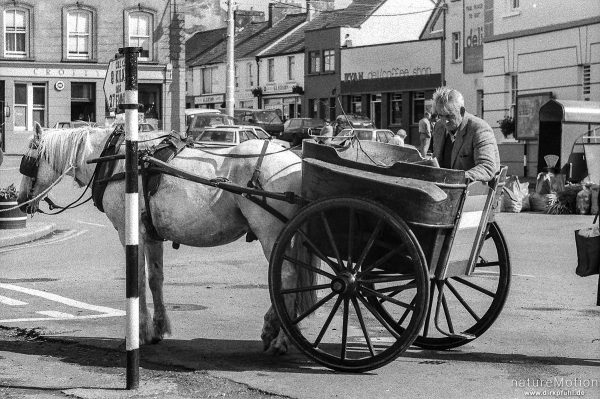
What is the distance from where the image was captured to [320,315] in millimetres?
9820

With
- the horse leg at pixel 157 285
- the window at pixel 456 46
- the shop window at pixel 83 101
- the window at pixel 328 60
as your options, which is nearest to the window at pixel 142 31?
the shop window at pixel 83 101

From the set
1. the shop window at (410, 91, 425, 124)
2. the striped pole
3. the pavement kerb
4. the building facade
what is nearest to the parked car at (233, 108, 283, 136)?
the building facade

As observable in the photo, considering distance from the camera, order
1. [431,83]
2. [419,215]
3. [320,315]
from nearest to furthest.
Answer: [419,215]
[320,315]
[431,83]

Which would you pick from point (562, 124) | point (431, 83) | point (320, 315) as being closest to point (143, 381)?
point (320, 315)

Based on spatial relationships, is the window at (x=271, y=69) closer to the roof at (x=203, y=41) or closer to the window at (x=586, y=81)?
the roof at (x=203, y=41)

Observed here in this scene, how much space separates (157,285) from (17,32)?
5152 cm

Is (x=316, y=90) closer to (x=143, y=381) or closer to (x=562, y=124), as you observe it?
(x=562, y=124)

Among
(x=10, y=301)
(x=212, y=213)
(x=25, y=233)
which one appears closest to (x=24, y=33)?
(x=25, y=233)

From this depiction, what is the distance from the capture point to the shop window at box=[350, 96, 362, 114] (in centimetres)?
6775

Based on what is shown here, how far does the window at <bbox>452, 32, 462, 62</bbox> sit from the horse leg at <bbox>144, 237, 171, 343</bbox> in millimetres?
48100

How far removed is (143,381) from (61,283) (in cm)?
552

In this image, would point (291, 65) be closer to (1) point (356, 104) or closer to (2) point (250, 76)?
(2) point (250, 76)

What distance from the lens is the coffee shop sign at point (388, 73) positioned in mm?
60853

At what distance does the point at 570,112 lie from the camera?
2505cm
